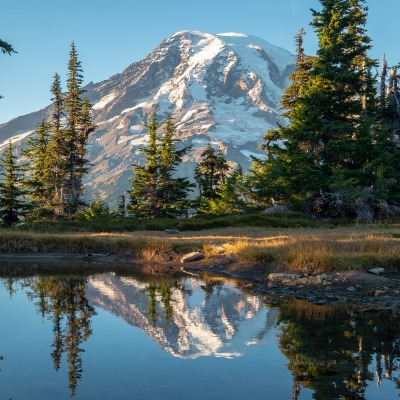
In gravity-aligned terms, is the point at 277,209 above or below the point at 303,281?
above

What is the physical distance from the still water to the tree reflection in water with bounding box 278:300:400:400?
0.02 m

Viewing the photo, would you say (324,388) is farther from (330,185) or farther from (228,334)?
(330,185)

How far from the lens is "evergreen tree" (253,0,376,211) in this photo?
42.1 metres

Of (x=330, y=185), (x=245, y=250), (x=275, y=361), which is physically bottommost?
(x=275, y=361)

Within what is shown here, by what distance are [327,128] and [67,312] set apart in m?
34.5

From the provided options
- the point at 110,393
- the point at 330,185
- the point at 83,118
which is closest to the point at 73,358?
the point at 110,393

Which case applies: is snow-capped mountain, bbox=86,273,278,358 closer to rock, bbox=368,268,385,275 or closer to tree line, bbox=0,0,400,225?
rock, bbox=368,268,385,275

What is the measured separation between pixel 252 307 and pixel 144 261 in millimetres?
10988

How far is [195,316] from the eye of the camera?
13516 mm

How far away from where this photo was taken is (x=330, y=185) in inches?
1512

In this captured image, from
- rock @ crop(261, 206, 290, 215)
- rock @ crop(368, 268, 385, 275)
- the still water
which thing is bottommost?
the still water

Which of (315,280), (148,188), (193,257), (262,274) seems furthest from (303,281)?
(148,188)

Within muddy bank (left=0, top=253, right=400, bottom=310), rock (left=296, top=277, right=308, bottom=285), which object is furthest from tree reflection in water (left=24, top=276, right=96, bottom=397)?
rock (left=296, top=277, right=308, bottom=285)

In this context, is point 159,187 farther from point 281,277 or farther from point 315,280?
point 315,280
